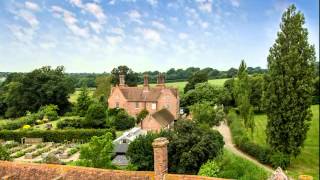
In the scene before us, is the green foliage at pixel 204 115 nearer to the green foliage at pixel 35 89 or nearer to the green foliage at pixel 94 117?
the green foliage at pixel 94 117

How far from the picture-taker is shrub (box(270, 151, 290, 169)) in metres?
38.2

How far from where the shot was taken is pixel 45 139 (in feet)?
151

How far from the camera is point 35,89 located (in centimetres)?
4262

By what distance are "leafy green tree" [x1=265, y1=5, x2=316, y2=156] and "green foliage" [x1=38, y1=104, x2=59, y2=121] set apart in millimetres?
21840

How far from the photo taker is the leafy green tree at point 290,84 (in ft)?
128

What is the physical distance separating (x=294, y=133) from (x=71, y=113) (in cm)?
2638

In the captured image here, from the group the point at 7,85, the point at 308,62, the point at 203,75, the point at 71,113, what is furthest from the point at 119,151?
the point at 203,75

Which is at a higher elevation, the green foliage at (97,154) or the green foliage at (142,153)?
the green foliage at (97,154)

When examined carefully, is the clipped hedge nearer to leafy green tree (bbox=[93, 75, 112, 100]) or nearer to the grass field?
leafy green tree (bbox=[93, 75, 112, 100])

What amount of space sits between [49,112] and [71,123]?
5570mm

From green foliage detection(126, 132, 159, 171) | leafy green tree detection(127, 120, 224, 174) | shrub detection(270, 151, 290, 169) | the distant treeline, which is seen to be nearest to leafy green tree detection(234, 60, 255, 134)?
the distant treeline

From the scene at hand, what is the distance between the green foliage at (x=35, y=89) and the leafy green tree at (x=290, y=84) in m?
21.6

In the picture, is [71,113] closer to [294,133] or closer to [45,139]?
[45,139]

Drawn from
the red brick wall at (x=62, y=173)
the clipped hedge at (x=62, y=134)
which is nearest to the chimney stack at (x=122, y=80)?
the clipped hedge at (x=62, y=134)
